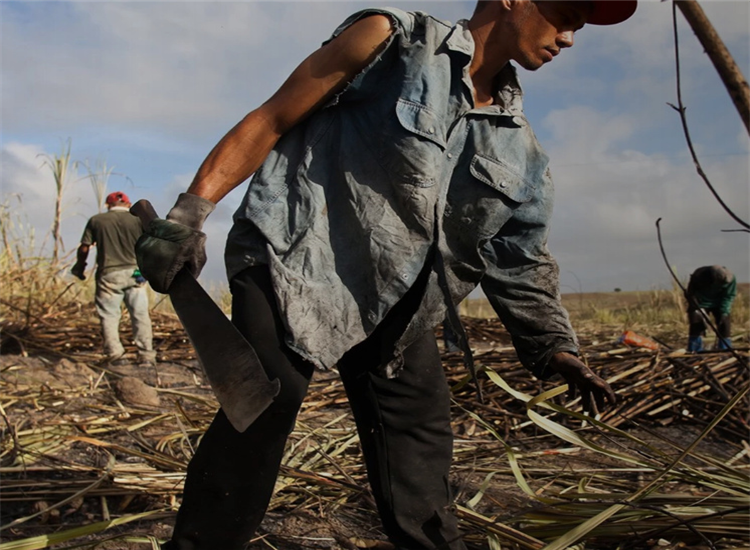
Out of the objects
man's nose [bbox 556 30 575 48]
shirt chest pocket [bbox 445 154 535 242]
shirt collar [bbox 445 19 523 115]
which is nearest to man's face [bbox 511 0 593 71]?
man's nose [bbox 556 30 575 48]

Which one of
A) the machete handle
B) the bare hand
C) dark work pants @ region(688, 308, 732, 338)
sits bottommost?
dark work pants @ region(688, 308, 732, 338)

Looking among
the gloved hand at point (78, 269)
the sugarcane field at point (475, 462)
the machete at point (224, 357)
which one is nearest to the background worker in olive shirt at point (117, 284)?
the gloved hand at point (78, 269)

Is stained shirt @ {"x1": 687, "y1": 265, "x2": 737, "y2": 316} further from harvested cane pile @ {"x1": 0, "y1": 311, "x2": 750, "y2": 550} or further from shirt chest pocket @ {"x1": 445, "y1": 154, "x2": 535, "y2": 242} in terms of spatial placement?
shirt chest pocket @ {"x1": 445, "y1": 154, "x2": 535, "y2": 242}

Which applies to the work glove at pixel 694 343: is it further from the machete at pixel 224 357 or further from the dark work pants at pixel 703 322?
the machete at pixel 224 357

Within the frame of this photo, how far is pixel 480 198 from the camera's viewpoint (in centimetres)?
192

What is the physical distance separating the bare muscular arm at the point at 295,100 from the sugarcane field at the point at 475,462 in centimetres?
86

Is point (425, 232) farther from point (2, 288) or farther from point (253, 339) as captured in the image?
point (2, 288)

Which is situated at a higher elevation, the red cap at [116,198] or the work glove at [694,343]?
the red cap at [116,198]

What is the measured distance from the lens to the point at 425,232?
1801 mm

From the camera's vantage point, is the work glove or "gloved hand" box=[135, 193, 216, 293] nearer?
"gloved hand" box=[135, 193, 216, 293]

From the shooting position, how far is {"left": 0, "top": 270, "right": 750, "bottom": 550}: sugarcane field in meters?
2.08

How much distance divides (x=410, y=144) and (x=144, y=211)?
2.18 feet

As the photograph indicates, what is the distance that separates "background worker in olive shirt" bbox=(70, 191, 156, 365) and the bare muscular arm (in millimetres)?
5561

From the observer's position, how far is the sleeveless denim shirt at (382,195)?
5.67 ft
